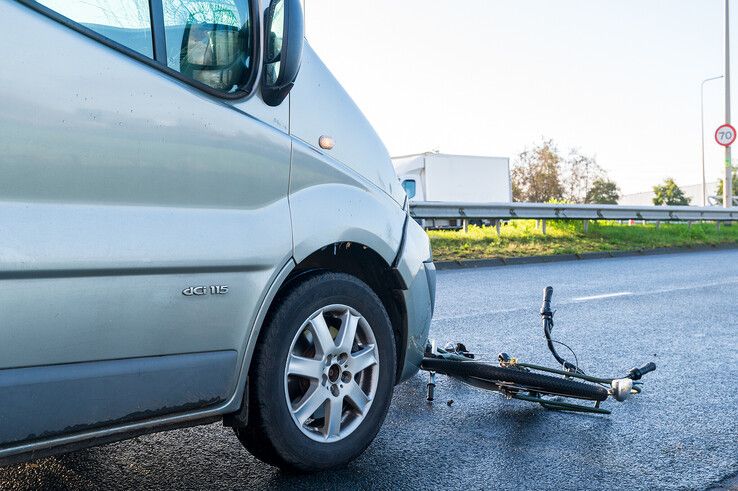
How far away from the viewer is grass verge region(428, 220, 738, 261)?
15477 millimetres

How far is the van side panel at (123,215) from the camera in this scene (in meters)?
2.35

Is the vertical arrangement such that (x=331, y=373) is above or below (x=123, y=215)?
below

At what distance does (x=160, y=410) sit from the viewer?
8.98ft

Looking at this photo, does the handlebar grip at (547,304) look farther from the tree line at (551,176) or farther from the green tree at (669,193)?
the green tree at (669,193)

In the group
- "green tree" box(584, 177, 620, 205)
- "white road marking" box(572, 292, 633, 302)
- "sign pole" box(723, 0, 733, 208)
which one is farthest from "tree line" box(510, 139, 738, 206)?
"white road marking" box(572, 292, 633, 302)

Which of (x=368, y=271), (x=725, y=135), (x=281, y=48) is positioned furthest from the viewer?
(x=725, y=135)

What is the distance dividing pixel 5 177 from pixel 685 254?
1703 cm

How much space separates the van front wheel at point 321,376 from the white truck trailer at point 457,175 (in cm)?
2926

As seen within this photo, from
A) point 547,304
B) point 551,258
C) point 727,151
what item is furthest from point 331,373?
point 727,151

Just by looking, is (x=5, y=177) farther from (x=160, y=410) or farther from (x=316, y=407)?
(x=316, y=407)

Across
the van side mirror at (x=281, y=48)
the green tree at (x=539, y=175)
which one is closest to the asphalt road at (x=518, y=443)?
the van side mirror at (x=281, y=48)

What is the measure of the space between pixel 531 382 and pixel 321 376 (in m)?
1.37

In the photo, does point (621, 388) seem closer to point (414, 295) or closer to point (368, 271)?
point (414, 295)

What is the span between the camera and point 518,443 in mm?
3779
